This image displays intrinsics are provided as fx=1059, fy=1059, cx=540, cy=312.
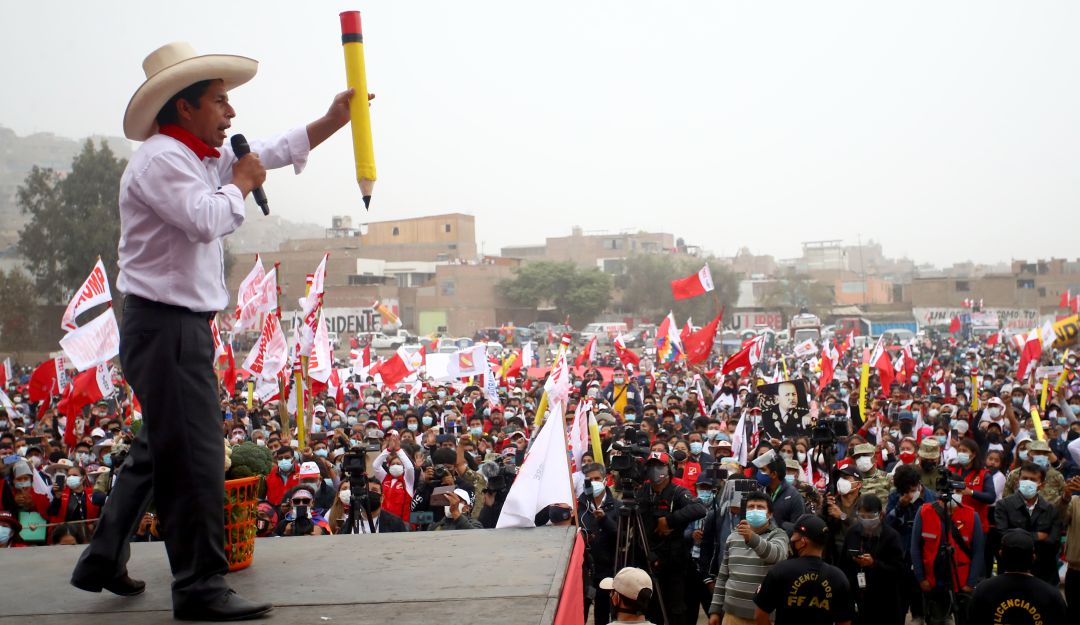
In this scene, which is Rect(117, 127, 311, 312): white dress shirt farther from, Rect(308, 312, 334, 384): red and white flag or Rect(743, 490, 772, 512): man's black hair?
Rect(308, 312, 334, 384): red and white flag

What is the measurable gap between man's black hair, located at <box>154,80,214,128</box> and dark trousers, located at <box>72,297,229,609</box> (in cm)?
56

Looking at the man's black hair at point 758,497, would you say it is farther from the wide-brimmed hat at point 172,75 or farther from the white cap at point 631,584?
the wide-brimmed hat at point 172,75

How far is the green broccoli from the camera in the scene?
3896mm

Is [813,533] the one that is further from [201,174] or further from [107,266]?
[107,266]

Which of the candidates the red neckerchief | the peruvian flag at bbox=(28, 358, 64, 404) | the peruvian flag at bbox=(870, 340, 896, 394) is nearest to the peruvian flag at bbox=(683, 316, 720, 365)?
the peruvian flag at bbox=(870, 340, 896, 394)

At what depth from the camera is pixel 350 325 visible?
58750 millimetres

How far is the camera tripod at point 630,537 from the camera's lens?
707 centimetres

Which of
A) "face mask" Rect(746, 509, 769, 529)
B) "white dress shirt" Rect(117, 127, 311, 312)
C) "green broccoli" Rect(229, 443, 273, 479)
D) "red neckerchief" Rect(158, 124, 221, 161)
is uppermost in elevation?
"red neckerchief" Rect(158, 124, 221, 161)

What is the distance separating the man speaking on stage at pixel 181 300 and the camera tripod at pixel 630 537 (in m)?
4.23

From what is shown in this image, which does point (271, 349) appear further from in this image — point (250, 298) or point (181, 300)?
point (181, 300)

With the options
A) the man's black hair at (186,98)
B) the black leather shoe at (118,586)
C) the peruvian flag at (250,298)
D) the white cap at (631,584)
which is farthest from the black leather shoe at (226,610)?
the peruvian flag at (250,298)

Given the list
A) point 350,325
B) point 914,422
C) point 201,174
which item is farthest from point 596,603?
point 350,325

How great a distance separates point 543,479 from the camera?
5.68 m

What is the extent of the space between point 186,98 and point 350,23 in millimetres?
539
